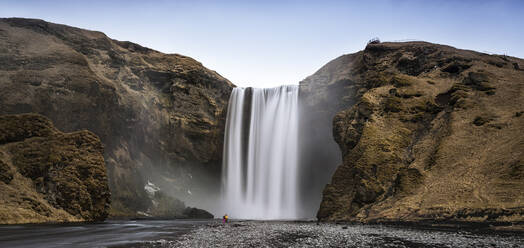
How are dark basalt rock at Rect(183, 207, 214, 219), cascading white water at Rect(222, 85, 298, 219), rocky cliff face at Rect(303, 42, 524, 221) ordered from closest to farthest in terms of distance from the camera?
rocky cliff face at Rect(303, 42, 524, 221) < dark basalt rock at Rect(183, 207, 214, 219) < cascading white water at Rect(222, 85, 298, 219)

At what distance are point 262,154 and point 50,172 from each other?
1465 inches

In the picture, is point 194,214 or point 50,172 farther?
point 194,214

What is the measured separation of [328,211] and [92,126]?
31657 millimetres

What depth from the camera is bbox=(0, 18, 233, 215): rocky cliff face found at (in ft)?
141

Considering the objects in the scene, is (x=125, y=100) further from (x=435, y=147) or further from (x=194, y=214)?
(x=435, y=147)

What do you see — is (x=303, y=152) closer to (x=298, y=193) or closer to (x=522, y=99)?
(x=298, y=193)

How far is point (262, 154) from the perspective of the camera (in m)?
60.7

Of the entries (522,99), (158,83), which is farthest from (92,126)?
(522,99)

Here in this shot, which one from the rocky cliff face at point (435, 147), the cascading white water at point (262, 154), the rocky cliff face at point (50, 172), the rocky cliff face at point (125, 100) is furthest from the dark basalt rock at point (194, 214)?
the rocky cliff face at point (435, 147)

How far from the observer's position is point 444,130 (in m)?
33.3

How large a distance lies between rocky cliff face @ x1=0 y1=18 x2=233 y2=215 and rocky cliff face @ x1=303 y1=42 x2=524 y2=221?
27.4 metres

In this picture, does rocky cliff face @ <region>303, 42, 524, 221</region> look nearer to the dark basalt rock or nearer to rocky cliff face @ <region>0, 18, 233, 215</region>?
the dark basalt rock

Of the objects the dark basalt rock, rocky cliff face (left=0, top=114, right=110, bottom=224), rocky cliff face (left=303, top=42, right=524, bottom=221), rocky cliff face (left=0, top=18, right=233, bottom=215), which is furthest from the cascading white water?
rocky cliff face (left=0, top=114, right=110, bottom=224)

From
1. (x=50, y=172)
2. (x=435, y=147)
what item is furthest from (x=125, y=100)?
(x=435, y=147)
